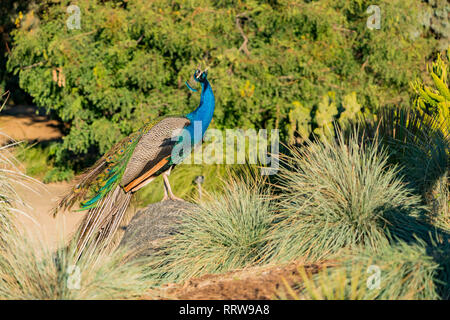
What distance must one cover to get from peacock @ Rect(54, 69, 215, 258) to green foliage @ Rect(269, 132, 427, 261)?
1646 mm

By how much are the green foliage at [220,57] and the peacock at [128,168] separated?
2785mm

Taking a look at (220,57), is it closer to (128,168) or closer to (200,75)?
(200,75)

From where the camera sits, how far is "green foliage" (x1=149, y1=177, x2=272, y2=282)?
4.68 metres

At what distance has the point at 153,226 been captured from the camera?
5.85 m

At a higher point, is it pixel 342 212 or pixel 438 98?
pixel 438 98

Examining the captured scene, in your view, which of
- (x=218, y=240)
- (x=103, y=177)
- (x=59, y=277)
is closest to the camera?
(x=59, y=277)

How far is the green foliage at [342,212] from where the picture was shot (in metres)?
4.27

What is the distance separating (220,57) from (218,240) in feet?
15.4

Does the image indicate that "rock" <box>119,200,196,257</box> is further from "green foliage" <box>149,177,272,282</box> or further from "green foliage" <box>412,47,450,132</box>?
"green foliage" <box>412,47,450,132</box>
